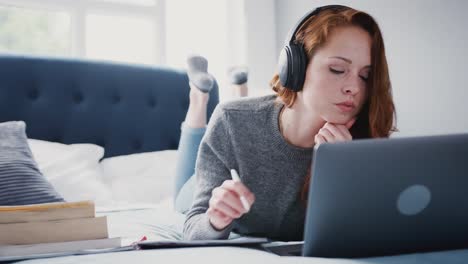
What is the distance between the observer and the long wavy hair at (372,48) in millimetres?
962

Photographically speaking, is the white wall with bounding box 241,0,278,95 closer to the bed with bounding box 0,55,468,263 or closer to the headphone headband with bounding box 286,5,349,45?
the bed with bounding box 0,55,468,263

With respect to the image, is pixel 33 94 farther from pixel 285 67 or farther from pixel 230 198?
pixel 230 198

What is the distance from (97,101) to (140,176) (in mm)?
475

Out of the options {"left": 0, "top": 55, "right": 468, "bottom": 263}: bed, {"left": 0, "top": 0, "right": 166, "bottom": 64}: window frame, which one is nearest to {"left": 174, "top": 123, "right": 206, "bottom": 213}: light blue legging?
{"left": 0, "top": 55, "right": 468, "bottom": 263}: bed

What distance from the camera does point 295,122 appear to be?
3.55 feet

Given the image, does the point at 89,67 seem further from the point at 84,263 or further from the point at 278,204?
the point at 84,263

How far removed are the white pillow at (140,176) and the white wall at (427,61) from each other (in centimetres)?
A: 117

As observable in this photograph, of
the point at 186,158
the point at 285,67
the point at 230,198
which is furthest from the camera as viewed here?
→ the point at 186,158

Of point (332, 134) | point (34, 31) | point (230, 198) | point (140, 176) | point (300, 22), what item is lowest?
point (140, 176)

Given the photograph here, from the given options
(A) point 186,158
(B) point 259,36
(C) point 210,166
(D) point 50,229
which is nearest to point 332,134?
(C) point 210,166

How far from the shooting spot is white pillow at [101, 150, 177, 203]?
1.93m

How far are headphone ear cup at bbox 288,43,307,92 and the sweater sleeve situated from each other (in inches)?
8.2

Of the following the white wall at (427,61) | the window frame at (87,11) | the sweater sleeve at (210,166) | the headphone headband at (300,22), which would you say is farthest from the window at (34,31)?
the headphone headband at (300,22)

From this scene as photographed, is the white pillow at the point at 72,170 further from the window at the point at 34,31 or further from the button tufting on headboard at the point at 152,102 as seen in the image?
the window at the point at 34,31
